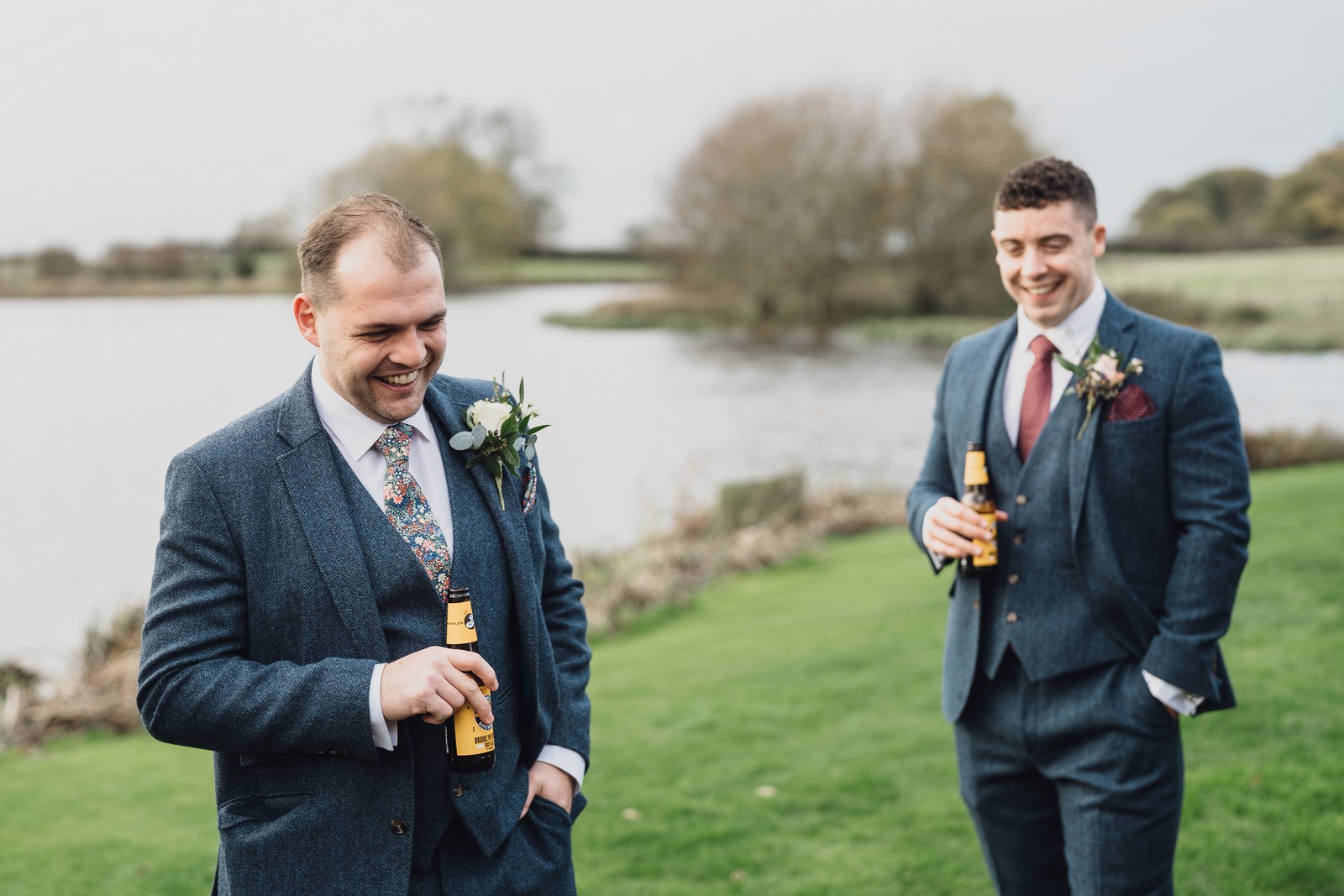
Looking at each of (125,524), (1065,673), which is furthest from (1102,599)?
(125,524)

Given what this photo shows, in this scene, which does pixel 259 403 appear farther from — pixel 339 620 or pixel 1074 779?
pixel 1074 779

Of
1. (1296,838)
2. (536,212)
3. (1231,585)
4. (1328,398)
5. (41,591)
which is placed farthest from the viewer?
(536,212)

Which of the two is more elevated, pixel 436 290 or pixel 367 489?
pixel 436 290

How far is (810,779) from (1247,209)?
27.1 meters

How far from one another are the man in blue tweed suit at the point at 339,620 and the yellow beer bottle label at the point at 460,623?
6cm

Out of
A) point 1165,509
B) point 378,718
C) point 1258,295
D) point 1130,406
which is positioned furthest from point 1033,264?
point 1258,295

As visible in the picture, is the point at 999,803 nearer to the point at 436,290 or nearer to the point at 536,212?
the point at 436,290

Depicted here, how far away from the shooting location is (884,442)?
75.1 feet

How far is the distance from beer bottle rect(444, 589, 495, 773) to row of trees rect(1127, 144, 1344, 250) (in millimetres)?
21631

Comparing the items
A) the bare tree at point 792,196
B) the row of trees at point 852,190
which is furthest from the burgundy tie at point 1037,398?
the bare tree at point 792,196

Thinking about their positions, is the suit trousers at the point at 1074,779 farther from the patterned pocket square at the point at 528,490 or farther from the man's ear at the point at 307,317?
the man's ear at the point at 307,317

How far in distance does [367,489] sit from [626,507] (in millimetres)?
14273

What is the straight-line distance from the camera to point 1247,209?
27.7 meters

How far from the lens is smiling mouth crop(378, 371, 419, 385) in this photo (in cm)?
238
